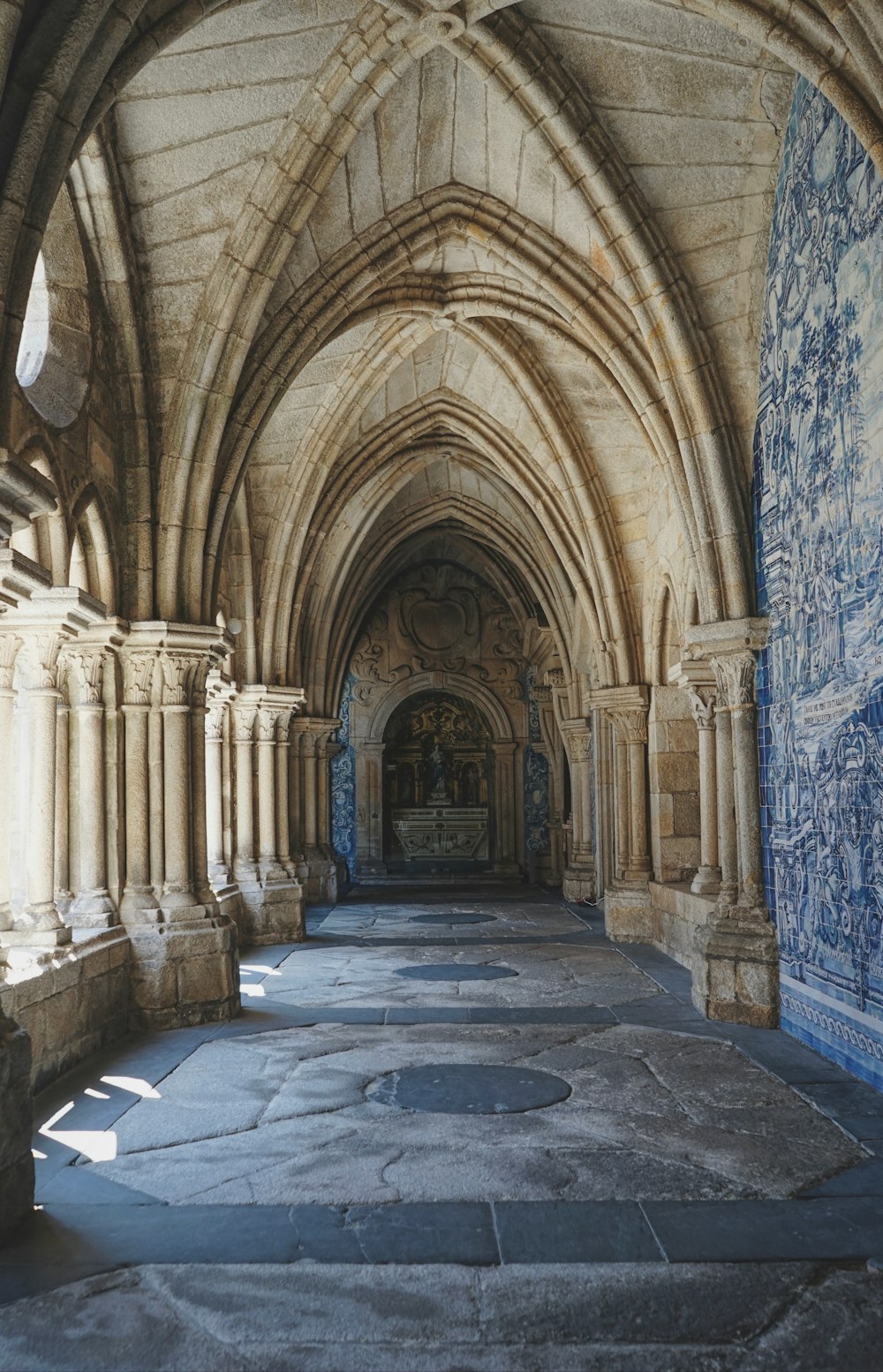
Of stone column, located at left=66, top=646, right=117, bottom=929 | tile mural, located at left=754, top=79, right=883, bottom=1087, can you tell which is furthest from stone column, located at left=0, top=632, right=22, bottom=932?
tile mural, located at left=754, top=79, right=883, bottom=1087

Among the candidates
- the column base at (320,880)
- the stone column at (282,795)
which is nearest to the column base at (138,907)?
the stone column at (282,795)

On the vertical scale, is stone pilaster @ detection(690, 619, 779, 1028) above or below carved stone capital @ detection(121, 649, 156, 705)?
below

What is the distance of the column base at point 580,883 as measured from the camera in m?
12.6

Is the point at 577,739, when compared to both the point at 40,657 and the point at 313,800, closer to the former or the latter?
the point at 313,800

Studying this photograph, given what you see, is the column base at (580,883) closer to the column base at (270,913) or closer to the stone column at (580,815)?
the stone column at (580,815)

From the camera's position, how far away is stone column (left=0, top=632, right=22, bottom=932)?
455 centimetres

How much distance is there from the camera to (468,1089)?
4.48m

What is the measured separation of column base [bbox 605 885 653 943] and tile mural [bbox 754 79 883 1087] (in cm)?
334

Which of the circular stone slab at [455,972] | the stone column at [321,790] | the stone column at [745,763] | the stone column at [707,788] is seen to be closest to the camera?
the stone column at [745,763]

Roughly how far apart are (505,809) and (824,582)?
1236 centimetres

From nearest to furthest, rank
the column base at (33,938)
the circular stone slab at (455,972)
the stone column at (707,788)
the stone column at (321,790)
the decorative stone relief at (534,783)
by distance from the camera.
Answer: the column base at (33,938), the stone column at (707,788), the circular stone slab at (455,972), the stone column at (321,790), the decorative stone relief at (534,783)

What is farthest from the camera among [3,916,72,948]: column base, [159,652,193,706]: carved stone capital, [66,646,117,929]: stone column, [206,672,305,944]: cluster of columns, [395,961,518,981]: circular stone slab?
[206,672,305,944]: cluster of columns

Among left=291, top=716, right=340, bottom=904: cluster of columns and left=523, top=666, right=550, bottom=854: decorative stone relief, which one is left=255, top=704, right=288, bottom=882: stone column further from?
left=523, top=666, right=550, bottom=854: decorative stone relief

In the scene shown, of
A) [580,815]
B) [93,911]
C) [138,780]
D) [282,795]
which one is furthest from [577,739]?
[93,911]
